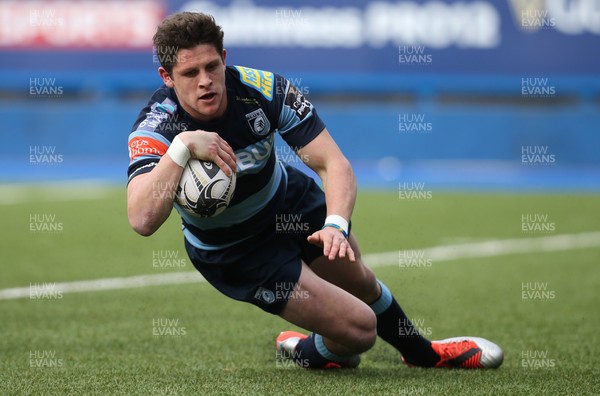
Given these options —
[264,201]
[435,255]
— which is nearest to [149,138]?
[264,201]

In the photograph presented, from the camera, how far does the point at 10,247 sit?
938 centimetres

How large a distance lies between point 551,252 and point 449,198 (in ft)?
14.7

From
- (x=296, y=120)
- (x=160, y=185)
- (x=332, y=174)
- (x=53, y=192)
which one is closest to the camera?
(x=160, y=185)

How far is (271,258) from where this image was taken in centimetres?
451

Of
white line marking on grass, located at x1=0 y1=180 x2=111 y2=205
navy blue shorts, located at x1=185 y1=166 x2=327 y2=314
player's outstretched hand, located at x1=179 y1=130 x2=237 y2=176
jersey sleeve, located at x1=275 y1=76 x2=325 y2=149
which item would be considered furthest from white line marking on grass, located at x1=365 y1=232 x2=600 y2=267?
white line marking on grass, located at x1=0 y1=180 x2=111 y2=205

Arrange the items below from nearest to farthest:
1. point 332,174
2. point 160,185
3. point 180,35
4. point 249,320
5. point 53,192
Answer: point 160,185, point 180,35, point 332,174, point 249,320, point 53,192

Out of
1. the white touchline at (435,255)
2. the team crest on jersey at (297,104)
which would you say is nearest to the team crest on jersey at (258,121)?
the team crest on jersey at (297,104)

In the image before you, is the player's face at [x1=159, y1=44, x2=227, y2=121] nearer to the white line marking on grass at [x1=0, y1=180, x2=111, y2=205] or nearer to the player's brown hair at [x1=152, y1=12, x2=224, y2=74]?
the player's brown hair at [x1=152, y1=12, x2=224, y2=74]

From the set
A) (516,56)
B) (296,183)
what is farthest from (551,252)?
(516,56)

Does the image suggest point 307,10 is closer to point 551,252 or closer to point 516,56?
point 516,56

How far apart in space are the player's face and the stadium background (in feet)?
4.10

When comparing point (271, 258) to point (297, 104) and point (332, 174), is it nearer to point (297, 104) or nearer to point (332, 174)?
point (332, 174)

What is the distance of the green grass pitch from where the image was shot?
437 centimetres

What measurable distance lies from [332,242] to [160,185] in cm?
74
